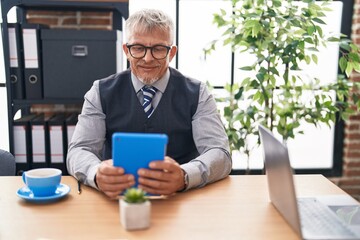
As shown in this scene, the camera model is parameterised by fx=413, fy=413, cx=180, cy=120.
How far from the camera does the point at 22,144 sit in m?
2.28

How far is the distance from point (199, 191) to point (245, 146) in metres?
1.18

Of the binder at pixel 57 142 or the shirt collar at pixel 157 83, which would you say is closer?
the shirt collar at pixel 157 83

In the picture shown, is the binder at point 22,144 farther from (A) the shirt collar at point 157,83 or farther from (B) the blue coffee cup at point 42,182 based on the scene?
(B) the blue coffee cup at point 42,182

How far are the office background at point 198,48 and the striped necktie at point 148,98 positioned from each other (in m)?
0.96

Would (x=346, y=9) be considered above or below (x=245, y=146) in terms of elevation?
above

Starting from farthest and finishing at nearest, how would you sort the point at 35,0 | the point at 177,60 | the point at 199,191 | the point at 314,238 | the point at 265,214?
the point at 177,60
the point at 35,0
the point at 199,191
the point at 265,214
the point at 314,238

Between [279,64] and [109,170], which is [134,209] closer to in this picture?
[109,170]

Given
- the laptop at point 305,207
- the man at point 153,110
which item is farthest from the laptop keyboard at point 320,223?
Answer: the man at point 153,110

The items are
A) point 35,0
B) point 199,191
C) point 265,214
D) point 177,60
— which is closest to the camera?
point 265,214

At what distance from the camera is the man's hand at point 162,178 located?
1173 mm

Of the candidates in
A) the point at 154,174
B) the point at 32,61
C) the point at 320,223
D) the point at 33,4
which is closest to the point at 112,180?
the point at 154,174

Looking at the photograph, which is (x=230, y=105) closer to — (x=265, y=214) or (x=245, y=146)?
(x=245, y=146)

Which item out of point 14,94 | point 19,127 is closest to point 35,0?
point 14,94

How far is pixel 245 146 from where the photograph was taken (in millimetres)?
2529
